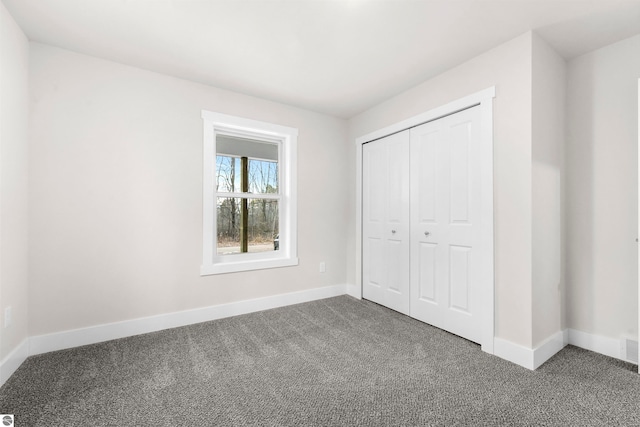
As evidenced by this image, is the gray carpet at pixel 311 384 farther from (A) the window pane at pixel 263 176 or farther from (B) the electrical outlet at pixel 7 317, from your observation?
(A) the window pane at pixel 263 176

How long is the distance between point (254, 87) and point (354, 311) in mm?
2635

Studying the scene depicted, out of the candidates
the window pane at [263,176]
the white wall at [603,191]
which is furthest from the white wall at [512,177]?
the window pane at [263,176]

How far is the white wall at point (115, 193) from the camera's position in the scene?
2.28 meters

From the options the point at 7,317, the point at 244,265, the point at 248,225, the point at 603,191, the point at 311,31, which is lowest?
the point at 7,317

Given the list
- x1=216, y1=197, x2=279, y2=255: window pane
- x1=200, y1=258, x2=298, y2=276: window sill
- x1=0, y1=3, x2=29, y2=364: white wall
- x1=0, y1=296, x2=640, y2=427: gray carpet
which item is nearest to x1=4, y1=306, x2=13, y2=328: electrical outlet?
x1=0, y1=3, x2=29, y2=364: white wall

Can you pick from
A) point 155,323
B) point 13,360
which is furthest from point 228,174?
point 13,360

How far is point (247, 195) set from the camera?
3.31m

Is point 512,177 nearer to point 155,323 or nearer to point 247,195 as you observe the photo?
point 247,195

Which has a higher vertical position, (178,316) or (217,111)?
(217,111)

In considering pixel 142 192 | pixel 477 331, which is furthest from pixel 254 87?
pixel 477 331

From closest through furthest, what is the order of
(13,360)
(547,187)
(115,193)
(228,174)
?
(13,360)
(547,187)
(115,193)
(228,174)

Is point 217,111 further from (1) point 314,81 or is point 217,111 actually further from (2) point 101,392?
(2) point 101,392

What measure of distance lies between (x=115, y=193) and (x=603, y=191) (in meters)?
4.00

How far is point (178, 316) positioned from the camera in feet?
9.20
